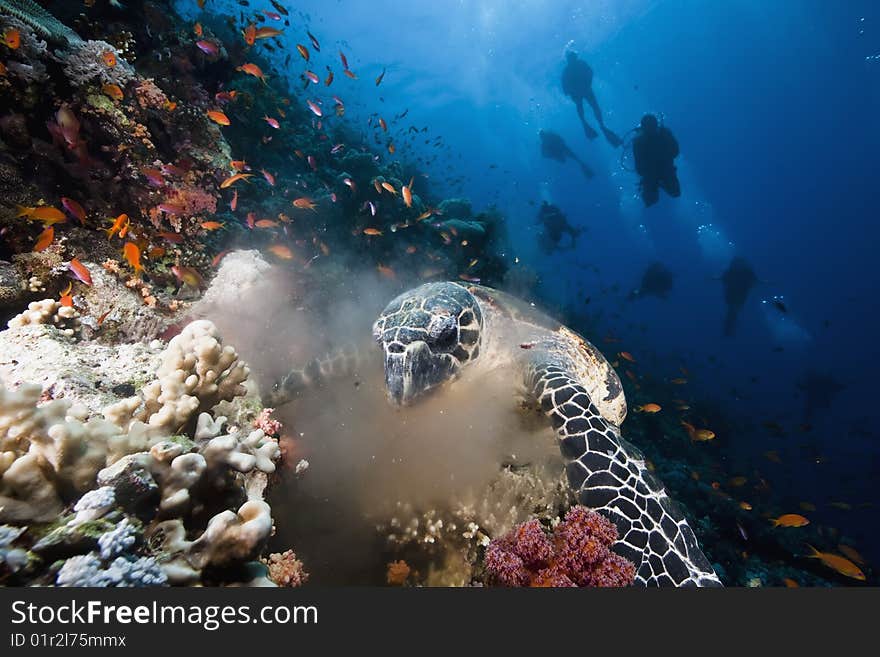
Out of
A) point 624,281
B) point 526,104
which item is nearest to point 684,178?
point 526,104

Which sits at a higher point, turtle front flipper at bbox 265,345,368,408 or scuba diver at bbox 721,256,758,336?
scuba diver at bbox 721,256,758,336

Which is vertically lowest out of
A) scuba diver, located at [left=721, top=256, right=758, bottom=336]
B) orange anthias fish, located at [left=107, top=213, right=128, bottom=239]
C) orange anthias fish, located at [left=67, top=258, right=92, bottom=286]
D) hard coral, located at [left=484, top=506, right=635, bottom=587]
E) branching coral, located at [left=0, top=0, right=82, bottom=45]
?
hard coral, located at [left=484, top=506, right=635, bottom=587]

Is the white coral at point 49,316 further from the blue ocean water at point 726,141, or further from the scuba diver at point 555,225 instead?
the scuba diver at point 555,225

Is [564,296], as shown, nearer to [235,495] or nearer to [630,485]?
[630,485]

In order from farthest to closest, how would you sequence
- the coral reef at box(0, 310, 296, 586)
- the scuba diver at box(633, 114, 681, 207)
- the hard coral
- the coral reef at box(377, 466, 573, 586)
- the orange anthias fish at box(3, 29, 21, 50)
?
the scuba diver at box(633, 114, 681, 207)
the orange anthias fish at box(3, 29, 21, 50)
the coral reef at box(377, 466, 573, 586)
the hard coral
the coral reef at box(0, 310, 296, 586)

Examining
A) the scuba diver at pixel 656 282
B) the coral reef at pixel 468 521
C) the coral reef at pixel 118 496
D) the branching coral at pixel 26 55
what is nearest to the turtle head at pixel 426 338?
the coral reef at pixel 468 521

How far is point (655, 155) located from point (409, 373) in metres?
22.7

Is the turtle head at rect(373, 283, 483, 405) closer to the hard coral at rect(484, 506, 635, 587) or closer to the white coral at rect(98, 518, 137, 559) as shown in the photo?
the hard coral at rect(484, 506, 635, 587)

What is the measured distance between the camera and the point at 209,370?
9.27 ft

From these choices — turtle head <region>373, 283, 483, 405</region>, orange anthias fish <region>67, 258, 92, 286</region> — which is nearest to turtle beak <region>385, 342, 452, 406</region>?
turtle head <region>373, 283, 483, 405</region>

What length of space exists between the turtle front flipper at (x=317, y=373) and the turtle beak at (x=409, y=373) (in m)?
1.07

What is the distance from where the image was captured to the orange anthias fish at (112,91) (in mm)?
4309

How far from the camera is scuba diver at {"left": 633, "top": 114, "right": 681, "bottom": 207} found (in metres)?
19.1

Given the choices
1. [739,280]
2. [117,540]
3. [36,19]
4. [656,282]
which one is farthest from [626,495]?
[739,280]
